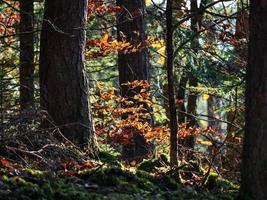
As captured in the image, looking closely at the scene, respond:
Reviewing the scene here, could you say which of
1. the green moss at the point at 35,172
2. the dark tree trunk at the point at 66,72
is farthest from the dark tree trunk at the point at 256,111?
the dark tree trunk at the point at 66,72

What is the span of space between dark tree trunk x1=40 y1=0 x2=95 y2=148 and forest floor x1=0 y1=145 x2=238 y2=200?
28.2 inches

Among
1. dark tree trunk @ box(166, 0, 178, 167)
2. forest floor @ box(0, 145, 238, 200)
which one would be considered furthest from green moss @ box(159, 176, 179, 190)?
dark tree trunk @ box(166, 0, 178, 167)

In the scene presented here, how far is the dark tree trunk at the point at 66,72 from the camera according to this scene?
7609 mm

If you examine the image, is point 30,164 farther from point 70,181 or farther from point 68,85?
point 68,85

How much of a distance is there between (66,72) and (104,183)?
98.6 inches

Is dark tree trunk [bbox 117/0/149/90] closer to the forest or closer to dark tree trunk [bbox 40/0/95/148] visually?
the forest

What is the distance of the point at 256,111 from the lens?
17.2 ft

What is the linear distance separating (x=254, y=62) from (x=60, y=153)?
2.62 metres

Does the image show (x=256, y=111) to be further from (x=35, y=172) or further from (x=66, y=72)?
(x=66, y=72)

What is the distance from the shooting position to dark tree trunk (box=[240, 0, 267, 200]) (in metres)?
5.14

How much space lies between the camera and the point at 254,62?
520cm

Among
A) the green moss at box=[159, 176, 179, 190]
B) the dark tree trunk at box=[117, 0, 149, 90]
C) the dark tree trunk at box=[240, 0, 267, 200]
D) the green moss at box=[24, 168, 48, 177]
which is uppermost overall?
the dark tree trunk at box=[117, 0, 149, 90]

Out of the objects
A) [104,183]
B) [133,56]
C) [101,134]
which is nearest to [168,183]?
[104,183]

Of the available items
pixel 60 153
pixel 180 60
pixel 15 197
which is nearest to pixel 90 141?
pixel 60 153
